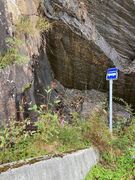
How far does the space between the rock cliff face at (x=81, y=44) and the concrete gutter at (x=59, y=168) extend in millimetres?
1559

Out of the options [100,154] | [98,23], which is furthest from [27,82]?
[98,23]

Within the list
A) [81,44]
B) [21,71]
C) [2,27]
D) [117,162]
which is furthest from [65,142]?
[81,44]

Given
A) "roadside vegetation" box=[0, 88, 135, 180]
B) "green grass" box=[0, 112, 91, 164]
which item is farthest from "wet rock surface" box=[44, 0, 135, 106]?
"green grass" box=[0, 112, 91, 164]

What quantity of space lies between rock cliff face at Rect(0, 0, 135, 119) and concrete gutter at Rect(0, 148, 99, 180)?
156 centimetres

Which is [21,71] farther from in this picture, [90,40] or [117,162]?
[90,40]

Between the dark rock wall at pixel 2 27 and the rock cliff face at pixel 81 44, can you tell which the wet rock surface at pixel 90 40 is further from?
the dark rock wall at pixel 2 27

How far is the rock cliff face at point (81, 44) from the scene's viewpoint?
6.62m

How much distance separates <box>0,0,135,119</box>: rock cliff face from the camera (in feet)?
21.7

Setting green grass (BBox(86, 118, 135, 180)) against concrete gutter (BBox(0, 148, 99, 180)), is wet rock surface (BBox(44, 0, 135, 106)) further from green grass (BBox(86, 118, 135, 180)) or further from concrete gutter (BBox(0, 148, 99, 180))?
concrete gutter (BBox(0, 148, 99, 180))

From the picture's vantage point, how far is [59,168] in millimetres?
4055

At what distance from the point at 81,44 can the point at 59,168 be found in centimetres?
390

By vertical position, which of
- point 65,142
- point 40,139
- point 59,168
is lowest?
point 59,168

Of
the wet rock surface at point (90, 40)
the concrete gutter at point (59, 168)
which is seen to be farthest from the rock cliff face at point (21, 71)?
the concrete gutter at point (59, 168)

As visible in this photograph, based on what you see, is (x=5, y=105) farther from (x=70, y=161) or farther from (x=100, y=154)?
(x=100, y=154)
